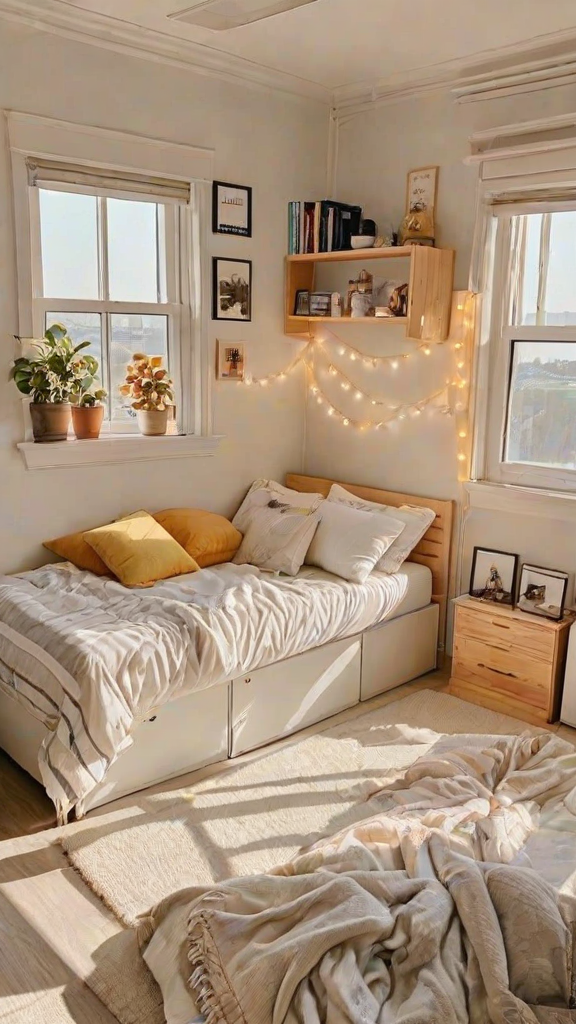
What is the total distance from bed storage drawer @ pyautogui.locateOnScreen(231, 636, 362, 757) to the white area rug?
101 millimetres

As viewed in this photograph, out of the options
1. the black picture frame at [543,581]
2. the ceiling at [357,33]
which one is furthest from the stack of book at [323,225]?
the black picture frame at [543,581]

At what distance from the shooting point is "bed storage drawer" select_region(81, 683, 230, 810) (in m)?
2.78

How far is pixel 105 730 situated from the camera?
2.58 m

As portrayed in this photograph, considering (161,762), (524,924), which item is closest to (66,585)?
(161,762)

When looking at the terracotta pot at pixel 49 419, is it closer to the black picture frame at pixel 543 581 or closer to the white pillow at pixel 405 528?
the white pillow at pixel 405 528

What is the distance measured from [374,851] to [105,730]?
97cm

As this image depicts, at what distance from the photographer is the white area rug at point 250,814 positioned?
7.93 feet

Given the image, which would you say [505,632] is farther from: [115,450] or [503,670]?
[115,450]

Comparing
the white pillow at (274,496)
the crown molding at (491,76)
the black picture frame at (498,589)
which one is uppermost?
the crown molding at (491,76)

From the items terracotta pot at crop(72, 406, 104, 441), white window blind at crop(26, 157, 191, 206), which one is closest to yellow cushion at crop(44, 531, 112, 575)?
terracotta pot at crop(72, 406, 104, 441)

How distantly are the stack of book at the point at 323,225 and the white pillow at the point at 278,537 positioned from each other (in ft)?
4.15

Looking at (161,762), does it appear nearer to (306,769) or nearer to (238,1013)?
(306,769)

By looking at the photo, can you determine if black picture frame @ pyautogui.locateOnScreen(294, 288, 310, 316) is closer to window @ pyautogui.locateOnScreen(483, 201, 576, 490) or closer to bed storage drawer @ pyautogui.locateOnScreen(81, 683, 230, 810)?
window @ pyautogui.locateOnScreen(483, 201, 576, 490)

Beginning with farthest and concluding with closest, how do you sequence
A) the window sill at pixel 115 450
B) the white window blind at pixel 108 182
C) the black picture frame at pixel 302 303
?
the black picture frame at pixel 302 303
the window sill at pixel 115 450
the white window blind at pixel 108 182
